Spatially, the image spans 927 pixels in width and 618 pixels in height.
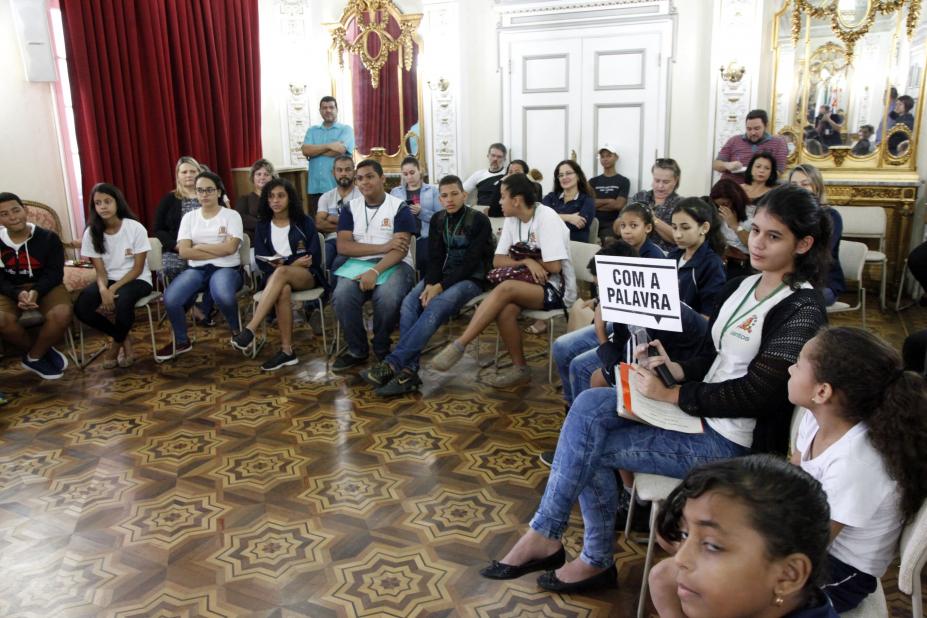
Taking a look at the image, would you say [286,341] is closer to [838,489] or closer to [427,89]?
[838,489]

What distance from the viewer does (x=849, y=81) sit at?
5984 millimetres

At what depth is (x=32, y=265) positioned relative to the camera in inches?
169

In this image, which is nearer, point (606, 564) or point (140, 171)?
point (606, 564)

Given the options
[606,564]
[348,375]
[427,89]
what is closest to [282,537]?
[606,564]

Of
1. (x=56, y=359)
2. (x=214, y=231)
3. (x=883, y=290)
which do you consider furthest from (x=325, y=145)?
(x=883, y=290)

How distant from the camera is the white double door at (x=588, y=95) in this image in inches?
267

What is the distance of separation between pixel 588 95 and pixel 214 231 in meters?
4.11

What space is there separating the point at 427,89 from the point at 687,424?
6.23m

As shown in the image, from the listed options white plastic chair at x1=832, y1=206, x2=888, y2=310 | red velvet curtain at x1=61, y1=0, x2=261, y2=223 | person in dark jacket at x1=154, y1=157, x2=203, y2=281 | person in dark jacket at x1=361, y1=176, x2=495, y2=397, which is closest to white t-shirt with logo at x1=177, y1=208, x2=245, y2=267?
person in dark jacket at x1=154, y1=157, x2=203, y2=281

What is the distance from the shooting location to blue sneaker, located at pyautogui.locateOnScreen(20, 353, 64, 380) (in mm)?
4250

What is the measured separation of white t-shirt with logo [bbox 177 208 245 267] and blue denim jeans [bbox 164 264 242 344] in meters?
0.05

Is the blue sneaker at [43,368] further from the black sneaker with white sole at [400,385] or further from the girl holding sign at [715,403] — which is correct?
the girl holding sign at [715,403]

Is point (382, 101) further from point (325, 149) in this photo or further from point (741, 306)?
point (741, 306)

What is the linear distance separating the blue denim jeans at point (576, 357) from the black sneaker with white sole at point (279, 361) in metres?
2.00
